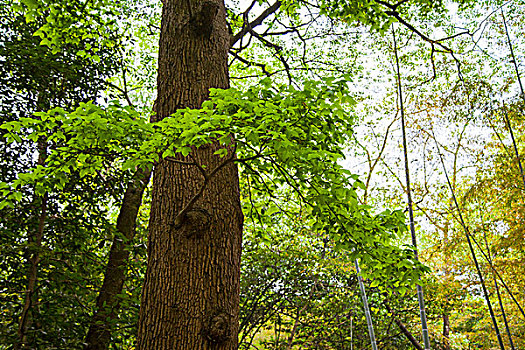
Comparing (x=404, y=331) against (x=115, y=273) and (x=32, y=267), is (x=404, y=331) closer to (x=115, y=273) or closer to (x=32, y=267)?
(x=115, y=273)

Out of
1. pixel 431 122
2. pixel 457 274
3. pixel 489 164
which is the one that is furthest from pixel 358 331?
pixel 431 122

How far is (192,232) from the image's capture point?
59.4 inches

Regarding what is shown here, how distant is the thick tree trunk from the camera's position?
1.40 metres

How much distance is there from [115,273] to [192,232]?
227cm

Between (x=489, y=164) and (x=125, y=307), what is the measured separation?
499 centimetres

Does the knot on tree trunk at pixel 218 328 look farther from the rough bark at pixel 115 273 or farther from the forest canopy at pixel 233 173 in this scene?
the rough bark at pixel 115 273

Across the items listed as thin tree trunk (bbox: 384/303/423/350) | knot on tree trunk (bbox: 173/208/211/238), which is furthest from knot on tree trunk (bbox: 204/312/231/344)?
thin tree trunk (bbox: 384/303/423/350)

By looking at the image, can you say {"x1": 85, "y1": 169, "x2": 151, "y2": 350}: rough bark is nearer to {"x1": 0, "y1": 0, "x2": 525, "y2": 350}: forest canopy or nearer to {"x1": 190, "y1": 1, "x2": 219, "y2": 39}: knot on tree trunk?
{"x1": 0, "y1": 0, "x2": 525, "y2": 350}: forest canopy

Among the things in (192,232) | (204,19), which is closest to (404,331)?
(192,232)

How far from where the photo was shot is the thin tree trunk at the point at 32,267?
240 centimetres

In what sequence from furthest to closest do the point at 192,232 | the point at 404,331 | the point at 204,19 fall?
1. the point at 404,331
2. the point at 204,19
3. the point at 192,232

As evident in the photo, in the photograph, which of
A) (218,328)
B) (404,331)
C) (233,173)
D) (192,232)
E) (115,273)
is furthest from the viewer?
(404,331)

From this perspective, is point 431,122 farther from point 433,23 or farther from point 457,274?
point 457,274

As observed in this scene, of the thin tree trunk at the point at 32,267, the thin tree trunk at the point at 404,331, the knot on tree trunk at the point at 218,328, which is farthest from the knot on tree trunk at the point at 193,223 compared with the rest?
the thin tree trunk at the point at 404,331
